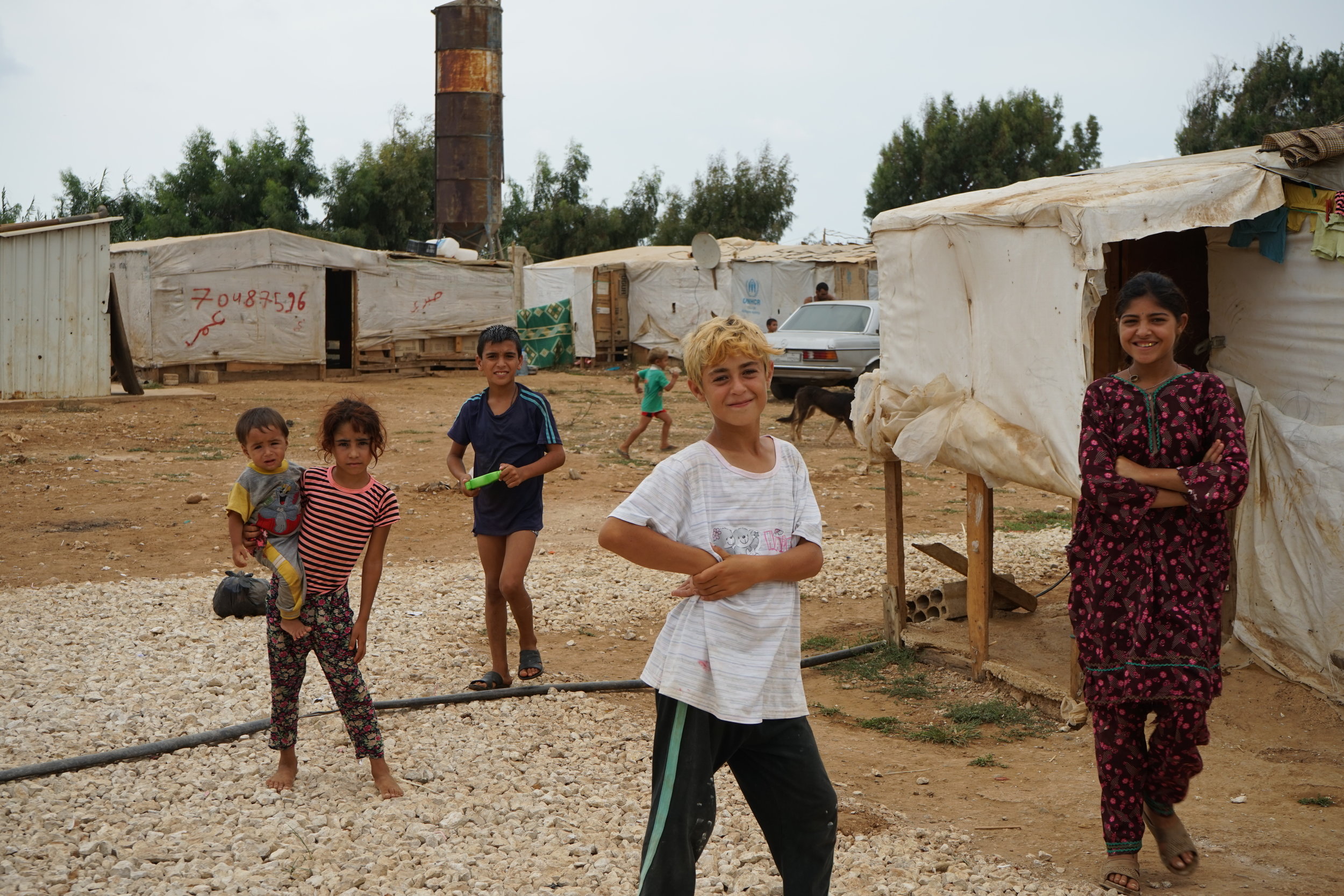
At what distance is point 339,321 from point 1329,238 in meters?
22.2

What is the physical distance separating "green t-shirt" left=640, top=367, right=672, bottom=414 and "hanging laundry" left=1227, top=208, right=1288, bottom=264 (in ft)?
26.2

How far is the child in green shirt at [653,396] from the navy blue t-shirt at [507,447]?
7157mm

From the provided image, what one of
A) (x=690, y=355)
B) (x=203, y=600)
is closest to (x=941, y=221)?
(x=690, y=355)

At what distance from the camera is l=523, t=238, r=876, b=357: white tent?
24.3 meters

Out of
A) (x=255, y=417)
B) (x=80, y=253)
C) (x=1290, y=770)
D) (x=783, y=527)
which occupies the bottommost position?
(x=1290, y=770)

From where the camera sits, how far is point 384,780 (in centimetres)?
400

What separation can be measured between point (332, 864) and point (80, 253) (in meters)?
14.6

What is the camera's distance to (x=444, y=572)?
7.93m

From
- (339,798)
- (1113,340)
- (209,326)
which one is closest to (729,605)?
(339,798)

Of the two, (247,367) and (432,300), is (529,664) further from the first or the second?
(432,300)

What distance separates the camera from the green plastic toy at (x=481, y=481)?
484 cm

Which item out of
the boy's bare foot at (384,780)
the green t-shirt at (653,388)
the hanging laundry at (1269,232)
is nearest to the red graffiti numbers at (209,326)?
the green t-shirt at (653,388)

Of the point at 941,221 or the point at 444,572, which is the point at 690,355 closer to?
the point at 941,221

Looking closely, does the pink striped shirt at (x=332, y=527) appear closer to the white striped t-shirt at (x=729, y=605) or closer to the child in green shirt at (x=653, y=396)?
the white striped t-shirt at (x=729, y=605)
